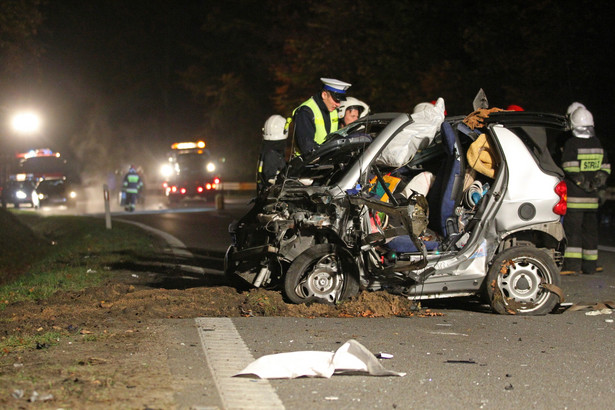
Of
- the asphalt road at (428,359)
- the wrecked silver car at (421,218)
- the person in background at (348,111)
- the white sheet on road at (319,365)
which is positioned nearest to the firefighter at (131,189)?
the person in background at (348,111)

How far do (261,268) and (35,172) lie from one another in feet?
108

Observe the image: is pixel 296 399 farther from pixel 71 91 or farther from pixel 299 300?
pixel 71 91

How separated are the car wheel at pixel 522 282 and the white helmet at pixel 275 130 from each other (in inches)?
122

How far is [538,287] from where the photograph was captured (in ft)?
26.7

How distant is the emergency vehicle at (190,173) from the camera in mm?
38062

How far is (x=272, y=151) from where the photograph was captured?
9.96 m

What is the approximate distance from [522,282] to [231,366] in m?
3.49

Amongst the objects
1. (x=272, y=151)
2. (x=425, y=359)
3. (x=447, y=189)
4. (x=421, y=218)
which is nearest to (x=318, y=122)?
(x=272, y=151)

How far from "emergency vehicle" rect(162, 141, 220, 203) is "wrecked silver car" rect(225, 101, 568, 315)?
96.8 ft

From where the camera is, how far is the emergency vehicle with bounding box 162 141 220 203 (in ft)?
125

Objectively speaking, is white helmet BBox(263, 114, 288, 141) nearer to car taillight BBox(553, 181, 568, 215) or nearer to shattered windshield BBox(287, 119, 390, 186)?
shattered windshield BBox(287, 119, 390, 186)

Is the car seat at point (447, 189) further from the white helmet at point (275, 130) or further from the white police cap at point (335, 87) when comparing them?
the white helmet at point (275, 130)

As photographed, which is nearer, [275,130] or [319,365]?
[319,365]

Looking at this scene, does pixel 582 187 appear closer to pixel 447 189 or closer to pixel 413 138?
pixel 447 189
